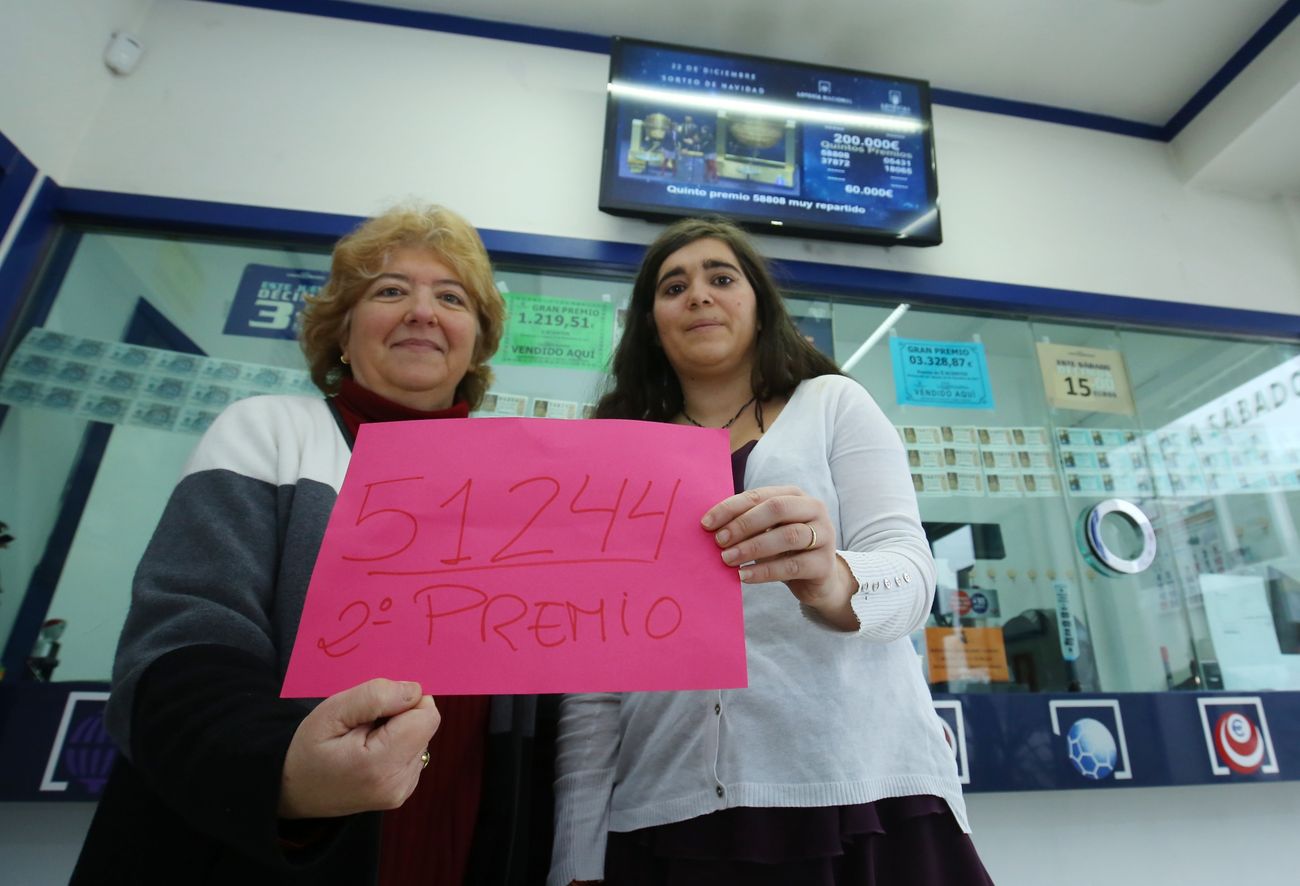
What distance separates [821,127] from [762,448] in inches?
57.5

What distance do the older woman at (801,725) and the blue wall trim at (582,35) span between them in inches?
64.9

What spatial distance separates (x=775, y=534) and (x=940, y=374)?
4.54ft

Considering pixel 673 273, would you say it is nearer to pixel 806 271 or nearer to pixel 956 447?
pixel 806 271

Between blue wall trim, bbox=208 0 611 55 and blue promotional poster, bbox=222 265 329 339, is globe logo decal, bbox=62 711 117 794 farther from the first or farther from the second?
blue wall trim, bbox=208 0 611 55

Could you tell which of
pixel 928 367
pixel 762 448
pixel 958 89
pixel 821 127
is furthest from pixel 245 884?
pixel 958 89

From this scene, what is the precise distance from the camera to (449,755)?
0.72 meters

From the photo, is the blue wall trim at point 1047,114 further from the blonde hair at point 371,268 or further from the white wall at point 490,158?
the blonde hair at point 371,268

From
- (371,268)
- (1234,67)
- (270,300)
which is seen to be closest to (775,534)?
(371,268)

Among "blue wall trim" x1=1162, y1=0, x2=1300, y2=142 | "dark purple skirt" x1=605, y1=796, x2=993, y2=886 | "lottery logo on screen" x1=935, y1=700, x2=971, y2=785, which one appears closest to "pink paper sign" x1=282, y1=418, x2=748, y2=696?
"dark purple skirt" x1=605, y1=796, x2=993, y2=886

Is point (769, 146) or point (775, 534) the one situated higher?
point (769, 146)

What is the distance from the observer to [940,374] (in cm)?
172

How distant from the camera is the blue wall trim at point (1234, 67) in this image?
1.79m

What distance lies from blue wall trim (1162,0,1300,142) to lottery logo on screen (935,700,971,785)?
2.13m

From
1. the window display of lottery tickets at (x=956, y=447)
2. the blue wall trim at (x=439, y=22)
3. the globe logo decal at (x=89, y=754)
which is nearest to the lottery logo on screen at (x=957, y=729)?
the window display of lottery tickets at (x=956, y=447)
